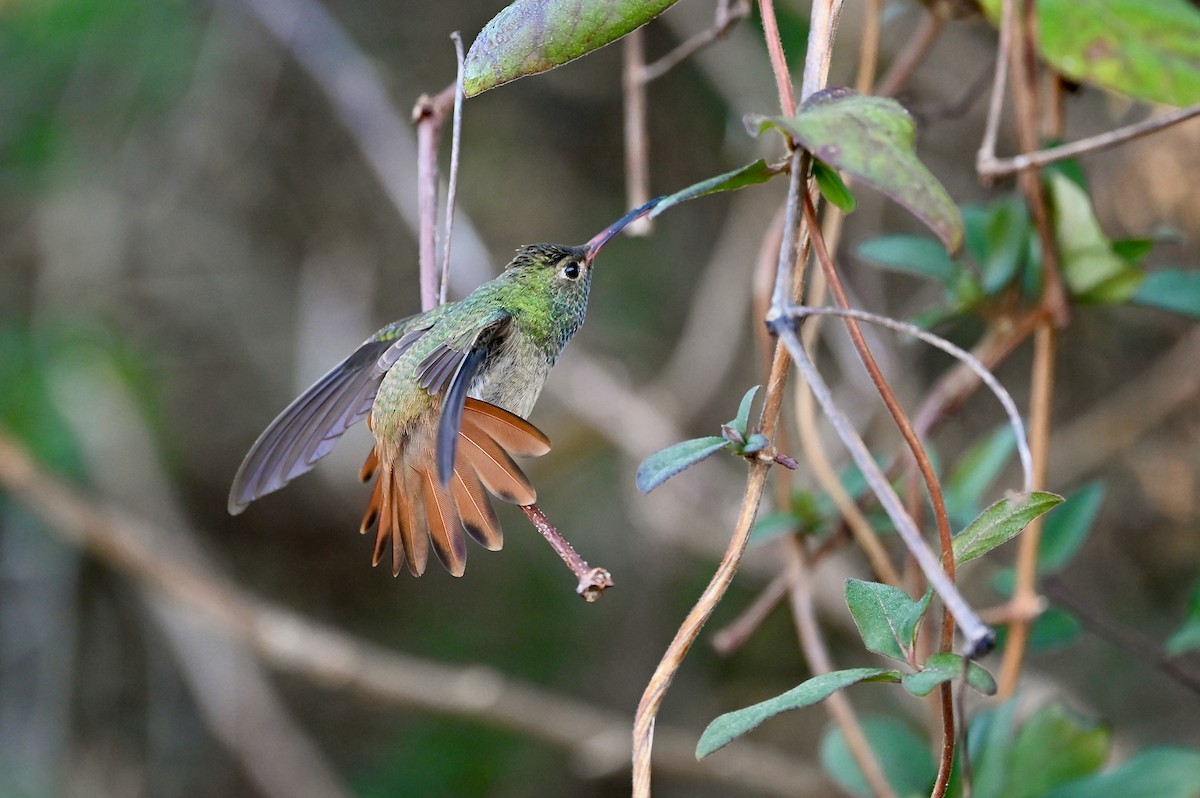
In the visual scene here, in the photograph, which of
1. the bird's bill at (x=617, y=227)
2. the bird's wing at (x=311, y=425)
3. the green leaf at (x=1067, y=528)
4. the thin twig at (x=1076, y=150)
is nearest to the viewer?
the bird's bill at (x=617, y=227)

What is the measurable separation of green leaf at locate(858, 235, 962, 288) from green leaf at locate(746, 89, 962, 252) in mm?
772

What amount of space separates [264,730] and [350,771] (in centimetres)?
93

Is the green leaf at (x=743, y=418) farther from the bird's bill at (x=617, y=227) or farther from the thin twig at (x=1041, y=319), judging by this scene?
the thin twig at (x=1041, y=319)

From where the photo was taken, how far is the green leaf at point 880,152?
2.10ft

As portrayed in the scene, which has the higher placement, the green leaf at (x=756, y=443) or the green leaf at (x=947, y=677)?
the green leaf at (x=756, y=443)

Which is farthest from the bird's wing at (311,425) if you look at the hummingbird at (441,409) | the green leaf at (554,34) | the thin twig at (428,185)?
the green leaf at (554,34)

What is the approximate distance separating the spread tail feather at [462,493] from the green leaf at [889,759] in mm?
654

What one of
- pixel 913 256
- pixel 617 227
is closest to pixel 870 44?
pixel 913 256

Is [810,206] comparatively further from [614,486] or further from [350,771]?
[350,771]

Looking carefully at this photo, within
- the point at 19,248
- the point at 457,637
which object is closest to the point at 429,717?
the point at 457,637

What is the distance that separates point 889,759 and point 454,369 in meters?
0.80

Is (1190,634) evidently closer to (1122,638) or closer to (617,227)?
(1122,638)

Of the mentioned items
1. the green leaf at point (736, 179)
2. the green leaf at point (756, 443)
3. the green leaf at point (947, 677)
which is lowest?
the green leaf at point (947, 677)

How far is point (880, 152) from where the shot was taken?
2.15ft
